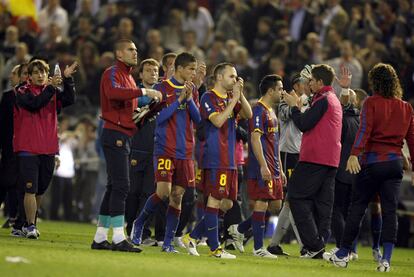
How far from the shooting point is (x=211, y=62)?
27641mm

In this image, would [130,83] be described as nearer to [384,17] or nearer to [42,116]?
[42,116]

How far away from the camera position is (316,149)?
16438mm

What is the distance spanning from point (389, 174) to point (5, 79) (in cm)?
1411

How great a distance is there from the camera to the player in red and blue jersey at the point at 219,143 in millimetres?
15867

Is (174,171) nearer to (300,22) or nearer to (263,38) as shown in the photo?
(263,38)

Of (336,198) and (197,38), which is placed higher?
(197,38)

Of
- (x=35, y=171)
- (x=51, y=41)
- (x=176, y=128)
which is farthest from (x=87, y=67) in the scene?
(x=176, y=128)

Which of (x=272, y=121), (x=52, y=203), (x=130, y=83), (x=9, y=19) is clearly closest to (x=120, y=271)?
(x=130, y=83)

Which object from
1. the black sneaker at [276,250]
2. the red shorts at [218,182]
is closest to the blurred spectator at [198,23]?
the black sneaker at [276,250]

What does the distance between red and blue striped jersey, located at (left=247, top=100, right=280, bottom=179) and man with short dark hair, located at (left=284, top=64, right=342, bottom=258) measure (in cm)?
42

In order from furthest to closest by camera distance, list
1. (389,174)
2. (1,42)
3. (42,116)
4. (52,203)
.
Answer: (1,42) < (52,203) < (42,116) < (389,174)

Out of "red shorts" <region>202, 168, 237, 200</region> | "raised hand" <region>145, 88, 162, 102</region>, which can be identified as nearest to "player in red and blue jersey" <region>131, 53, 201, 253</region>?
"red shorts" <region>202, 168, 237, 200</region>

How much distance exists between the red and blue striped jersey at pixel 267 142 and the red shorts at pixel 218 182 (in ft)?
3.40

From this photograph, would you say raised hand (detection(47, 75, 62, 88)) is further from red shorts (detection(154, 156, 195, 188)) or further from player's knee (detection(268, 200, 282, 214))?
player's knee (detection(268, 200, 282, 214))
